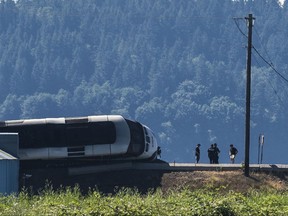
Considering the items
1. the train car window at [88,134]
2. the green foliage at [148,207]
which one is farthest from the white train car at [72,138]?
the green foliage at [148,207]

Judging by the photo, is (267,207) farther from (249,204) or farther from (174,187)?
(174,187)

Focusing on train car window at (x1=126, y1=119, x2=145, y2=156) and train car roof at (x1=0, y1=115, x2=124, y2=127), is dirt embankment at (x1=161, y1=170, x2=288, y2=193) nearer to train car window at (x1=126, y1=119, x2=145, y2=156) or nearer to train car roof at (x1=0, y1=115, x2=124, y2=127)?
train car window at (x1=126, y1=119, x2=145, y2=156)

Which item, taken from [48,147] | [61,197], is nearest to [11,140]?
[48,147]

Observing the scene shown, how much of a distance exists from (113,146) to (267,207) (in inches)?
997

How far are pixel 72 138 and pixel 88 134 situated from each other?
0.92 metres

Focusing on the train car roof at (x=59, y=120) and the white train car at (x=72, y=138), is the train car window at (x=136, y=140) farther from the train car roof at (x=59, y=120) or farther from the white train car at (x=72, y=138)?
the train car roof at (x=59, y=120)

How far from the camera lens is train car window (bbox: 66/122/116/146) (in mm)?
62844

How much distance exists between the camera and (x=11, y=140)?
2296 inches

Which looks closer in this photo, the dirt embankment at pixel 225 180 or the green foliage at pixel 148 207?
the green foliage at pixel 148 207

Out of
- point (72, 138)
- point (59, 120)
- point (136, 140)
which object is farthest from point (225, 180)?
point (59, 120)

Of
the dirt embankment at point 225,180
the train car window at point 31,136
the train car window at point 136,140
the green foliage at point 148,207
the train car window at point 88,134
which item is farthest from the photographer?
the train car window at point 136,140

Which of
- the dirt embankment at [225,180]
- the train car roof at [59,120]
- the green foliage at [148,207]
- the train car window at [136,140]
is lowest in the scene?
the dirt embankment at [225,180]

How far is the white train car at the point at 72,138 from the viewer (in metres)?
62.4

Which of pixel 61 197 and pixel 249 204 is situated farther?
pixel 61 197
